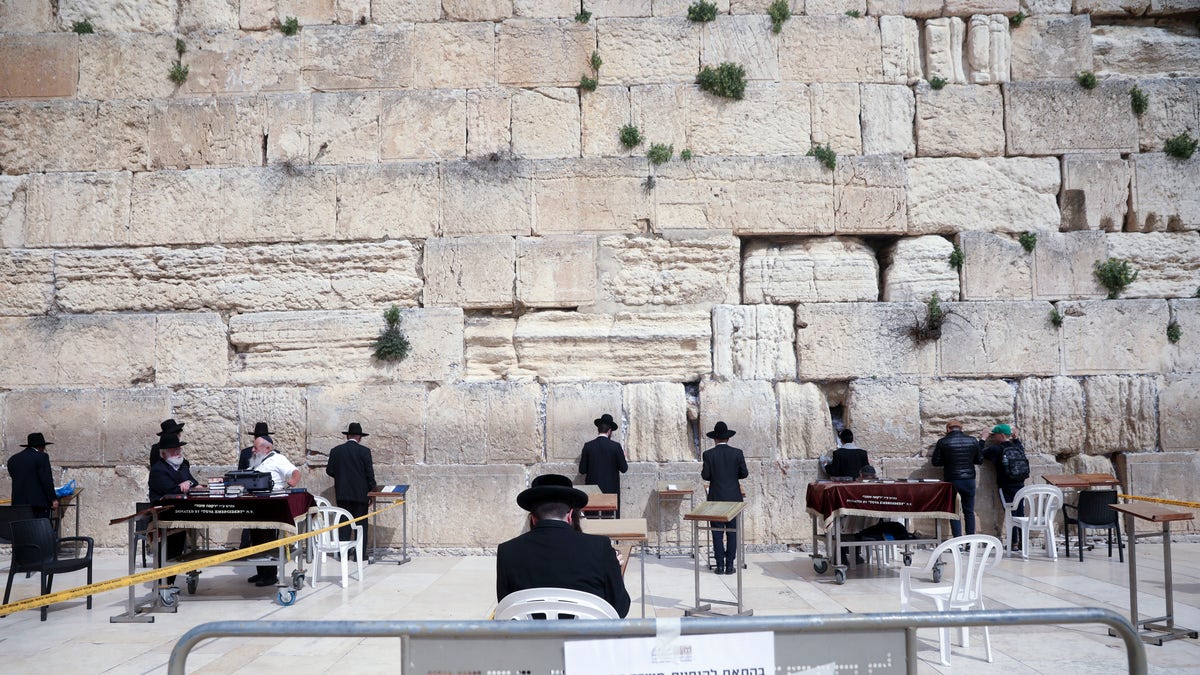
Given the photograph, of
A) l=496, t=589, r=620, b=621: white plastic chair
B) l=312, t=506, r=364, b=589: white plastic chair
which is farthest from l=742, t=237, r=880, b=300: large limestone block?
l=496, t=589, r=620, b=621: white plastic chair

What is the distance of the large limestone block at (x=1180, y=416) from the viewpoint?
9.95 metres

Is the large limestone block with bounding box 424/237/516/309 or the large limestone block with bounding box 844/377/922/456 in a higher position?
the large limestone block with bounding box 424/237/516/309

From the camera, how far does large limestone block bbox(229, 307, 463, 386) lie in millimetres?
10195

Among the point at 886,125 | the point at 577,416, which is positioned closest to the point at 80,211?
the point at 577,416

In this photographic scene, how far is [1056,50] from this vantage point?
1057 cm

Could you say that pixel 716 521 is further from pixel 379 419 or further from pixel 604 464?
pixel 379 419

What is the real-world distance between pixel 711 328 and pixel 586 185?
91.9 inches

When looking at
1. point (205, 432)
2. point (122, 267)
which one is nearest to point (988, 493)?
point (205, 432)

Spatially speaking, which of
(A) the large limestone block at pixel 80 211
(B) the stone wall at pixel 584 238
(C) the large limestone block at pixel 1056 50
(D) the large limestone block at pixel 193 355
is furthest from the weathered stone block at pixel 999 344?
(A) the large limestone block at pixel 80 211

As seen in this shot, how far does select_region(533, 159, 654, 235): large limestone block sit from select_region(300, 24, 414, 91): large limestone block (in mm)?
2247

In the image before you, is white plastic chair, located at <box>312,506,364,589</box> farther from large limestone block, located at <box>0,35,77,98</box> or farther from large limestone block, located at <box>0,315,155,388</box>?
large limestone block, located at <box>0,35,77,98</box>

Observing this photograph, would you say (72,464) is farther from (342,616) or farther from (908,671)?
(908,671)

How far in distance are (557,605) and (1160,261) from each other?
10.0 meters

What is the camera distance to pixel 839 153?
10.5 meters
